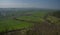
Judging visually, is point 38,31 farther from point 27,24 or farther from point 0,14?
point 0,14

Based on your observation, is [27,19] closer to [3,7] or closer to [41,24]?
[41,24]

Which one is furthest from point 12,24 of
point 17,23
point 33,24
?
point 33,24

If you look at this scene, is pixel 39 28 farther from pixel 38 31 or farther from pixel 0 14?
pixel 0 14

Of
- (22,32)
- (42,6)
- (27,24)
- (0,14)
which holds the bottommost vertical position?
(22,32)

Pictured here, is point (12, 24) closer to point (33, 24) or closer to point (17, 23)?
point (17, 23)

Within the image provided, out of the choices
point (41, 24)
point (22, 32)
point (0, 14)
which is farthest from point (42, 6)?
point (0, 14)

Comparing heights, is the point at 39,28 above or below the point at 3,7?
below

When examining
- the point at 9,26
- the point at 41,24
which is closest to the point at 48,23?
the point at 41,24

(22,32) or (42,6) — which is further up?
(42,6)
